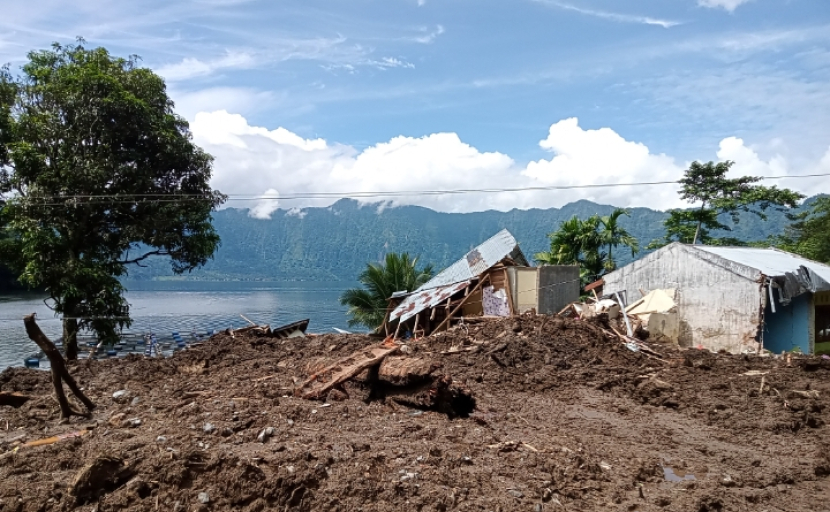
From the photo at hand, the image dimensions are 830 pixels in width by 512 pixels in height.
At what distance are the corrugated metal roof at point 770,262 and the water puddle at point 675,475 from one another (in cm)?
1141

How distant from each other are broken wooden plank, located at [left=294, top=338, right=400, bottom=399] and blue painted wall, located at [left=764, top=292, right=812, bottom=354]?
13270 mm

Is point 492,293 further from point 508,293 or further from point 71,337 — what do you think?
point 71,337

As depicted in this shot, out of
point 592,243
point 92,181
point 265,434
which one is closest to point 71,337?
point 92,181

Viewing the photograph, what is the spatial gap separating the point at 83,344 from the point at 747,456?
1866 cm

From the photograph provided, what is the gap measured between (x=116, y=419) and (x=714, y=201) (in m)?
32.3

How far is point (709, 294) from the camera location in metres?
17.3

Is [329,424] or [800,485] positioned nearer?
[800,485]

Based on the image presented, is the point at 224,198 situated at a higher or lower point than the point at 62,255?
higher

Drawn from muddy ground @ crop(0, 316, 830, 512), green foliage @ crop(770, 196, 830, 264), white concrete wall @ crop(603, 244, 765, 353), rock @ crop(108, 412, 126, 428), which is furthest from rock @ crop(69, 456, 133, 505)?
green foliage @ crop(770, 196, 830, 264)

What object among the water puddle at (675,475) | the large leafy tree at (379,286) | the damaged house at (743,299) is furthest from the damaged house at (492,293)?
the water puddle at (675,475)

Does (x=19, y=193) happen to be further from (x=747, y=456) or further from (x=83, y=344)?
(x=747, y=456)

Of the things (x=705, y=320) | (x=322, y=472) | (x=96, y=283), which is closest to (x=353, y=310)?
(x=96, y=283)

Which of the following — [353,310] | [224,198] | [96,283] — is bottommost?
[353,310]

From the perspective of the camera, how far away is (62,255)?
16906 millimetres
